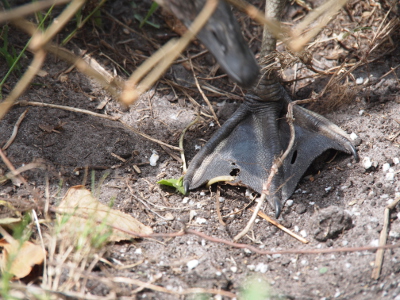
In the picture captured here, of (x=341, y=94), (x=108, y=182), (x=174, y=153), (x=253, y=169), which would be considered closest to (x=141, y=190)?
(x=108, y=182)

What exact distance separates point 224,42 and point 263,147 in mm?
867

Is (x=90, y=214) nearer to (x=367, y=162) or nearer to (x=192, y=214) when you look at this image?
(x=192, y=214)

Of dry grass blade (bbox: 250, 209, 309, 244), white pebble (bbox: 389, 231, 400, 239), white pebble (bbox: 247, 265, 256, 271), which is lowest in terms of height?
white pebble (bbox: 247, 265, 256, 271)

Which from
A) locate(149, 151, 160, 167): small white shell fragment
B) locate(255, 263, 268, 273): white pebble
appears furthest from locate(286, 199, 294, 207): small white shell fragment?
locate(149, 151, 160, 167): small white shell fragment

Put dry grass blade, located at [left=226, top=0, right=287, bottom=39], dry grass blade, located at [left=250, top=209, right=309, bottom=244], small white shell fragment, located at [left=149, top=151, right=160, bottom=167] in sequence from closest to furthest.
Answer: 1. dry grass blade, located at [left=226, top=0, right=287, bottom=39]
2. dry grass blade, located at [left=250, top=209, right=309, bottom=244]
3. small white shell fragment, located at [left=149, top=151, right=160, bottom=167]

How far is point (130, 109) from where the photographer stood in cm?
260

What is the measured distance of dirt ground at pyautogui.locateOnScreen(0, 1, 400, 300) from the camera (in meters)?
1.73

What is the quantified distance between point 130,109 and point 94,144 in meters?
0.39

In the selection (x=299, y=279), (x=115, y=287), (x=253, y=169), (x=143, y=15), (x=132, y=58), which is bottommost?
(x=299, y=279)

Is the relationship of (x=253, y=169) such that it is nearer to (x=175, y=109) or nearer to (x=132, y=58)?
(x=175, y=109)

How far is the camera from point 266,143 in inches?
89.7

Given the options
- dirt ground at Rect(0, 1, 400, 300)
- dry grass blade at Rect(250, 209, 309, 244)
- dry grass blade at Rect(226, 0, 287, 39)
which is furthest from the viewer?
dry grass blade at Rect(250, 209, 309, 244)

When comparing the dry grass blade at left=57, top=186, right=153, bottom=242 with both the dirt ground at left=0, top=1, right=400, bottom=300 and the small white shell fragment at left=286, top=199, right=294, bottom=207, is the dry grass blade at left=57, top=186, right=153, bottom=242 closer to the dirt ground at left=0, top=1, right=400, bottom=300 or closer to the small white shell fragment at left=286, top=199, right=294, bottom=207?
the dirt ground at left=0, top=1, right=400, bottom=300

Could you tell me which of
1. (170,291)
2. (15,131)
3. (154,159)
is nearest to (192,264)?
(170,291)
